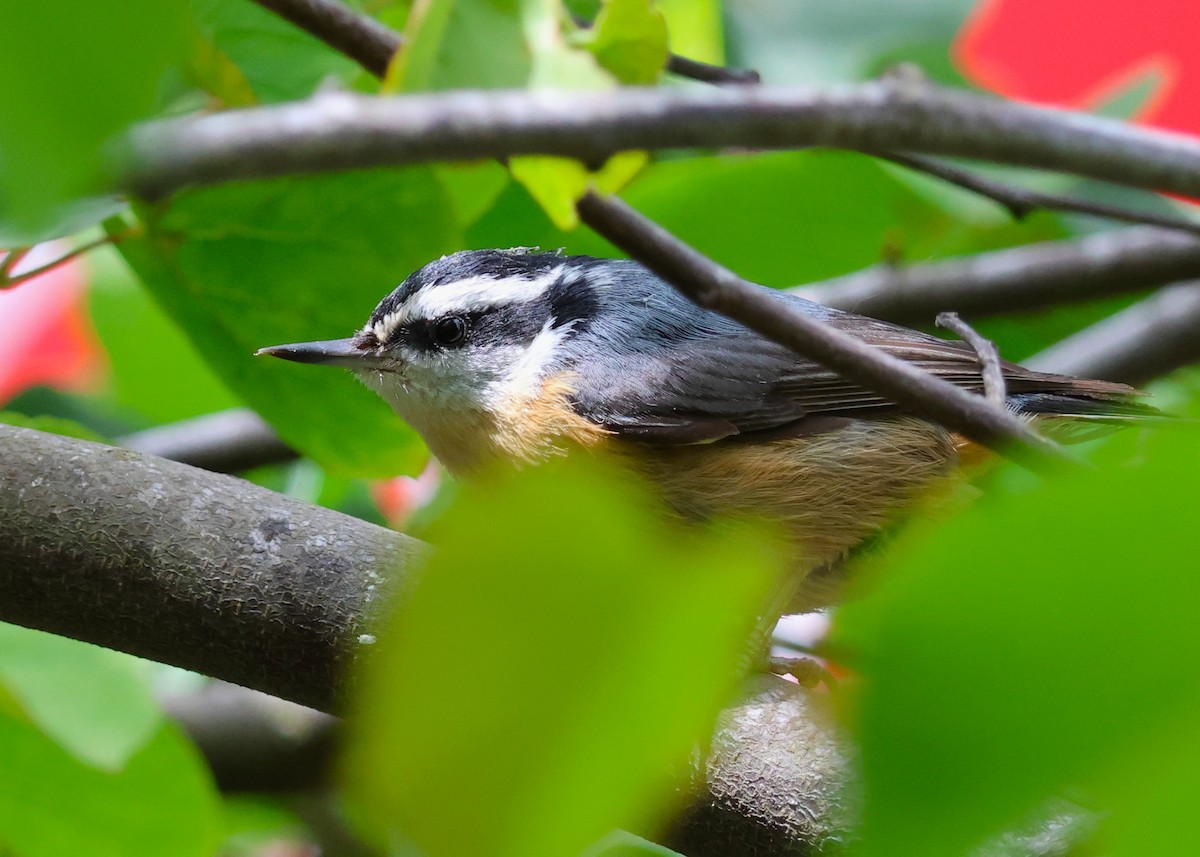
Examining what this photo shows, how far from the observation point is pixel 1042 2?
272cm

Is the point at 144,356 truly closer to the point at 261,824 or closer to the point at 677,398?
the point at 261,824

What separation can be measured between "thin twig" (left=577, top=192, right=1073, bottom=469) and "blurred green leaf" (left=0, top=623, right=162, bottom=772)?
2.24 ft

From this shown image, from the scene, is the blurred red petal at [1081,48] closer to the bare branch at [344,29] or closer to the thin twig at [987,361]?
the thin twig at [987,361]

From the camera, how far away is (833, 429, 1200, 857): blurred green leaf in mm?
373

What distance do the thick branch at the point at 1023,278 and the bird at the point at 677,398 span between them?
448mm

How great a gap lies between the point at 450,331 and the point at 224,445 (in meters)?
0.76

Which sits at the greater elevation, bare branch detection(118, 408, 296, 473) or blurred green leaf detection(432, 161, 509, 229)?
blurred green leaf detection(432, 161, 509, 229)

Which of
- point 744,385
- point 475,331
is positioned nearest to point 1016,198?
point 744,385

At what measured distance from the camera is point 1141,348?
260cm

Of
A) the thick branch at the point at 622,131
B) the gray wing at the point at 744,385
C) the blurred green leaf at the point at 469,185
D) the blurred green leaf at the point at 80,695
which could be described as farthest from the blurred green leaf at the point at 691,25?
the blurred green leaf at the point at 80,695

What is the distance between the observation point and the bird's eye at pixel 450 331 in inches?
84.0

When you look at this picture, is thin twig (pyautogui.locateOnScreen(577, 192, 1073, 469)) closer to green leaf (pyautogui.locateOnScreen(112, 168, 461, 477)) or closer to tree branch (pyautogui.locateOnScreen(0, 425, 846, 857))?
tree branch (pyautogui.locateOnScreen(0, 425, 846, 857))

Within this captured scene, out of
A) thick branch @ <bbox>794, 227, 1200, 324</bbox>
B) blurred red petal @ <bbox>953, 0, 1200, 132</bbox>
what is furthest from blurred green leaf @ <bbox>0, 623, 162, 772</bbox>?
blurred red petal @ <bbox>953, 0, 1200, 132</bbox>

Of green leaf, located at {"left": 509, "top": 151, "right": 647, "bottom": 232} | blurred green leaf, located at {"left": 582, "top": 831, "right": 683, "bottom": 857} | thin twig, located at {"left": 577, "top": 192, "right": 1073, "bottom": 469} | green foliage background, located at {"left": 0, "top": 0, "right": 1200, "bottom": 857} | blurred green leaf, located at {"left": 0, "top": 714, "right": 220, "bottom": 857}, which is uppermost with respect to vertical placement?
thin twig, located at {"left": 577, "top": 192, "right": 1073, "bottom": 469}
